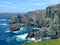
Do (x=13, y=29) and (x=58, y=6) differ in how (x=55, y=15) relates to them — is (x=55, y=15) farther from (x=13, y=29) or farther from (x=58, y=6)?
(x=13, y=29)

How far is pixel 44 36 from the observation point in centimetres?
8994

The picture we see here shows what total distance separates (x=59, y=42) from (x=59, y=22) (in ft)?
352

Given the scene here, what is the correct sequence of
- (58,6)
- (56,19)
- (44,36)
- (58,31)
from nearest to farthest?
(44,36) < (58,31) < (56,19) < (58,6)

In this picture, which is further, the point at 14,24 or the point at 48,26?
the point at 14,24

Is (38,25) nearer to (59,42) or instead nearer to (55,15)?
(55,15)

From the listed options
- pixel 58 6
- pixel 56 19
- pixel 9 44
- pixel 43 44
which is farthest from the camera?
pixel 58 6

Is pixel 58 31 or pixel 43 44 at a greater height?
pixel 43 44

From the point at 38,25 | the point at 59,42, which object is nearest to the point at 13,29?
the point at 38,25

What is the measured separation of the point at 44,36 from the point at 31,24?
60463 mm

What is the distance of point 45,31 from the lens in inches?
3639

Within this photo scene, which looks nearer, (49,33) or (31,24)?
(49,33)

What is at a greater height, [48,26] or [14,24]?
[48,26]

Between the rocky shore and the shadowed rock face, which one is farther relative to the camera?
the shadowed rock face

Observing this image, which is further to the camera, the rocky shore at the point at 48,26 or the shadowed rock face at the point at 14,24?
the shadowed rock face at the point at 14,24
